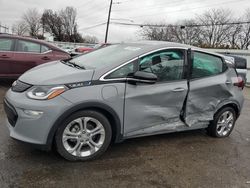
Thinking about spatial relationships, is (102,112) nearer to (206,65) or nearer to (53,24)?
(206,65)

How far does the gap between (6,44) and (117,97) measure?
16.3 feet

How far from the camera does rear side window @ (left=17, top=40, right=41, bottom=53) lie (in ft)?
24.5

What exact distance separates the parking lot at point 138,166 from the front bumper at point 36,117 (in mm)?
358

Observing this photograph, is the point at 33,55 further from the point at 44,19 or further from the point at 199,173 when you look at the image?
the point at 44,19

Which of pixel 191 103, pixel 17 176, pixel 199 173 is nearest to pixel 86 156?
pixel 17 176

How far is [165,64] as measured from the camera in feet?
13.4

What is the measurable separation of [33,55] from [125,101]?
4752 mm

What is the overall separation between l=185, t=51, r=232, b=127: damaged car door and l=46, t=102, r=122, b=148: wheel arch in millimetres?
1228

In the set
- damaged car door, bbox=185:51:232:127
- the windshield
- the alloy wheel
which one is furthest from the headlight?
damaged car door, bbox=185:51:232:127

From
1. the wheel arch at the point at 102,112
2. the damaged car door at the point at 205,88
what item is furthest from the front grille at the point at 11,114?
the damaged car door at the point at 205,88

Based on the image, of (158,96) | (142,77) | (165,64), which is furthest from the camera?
(165,64)

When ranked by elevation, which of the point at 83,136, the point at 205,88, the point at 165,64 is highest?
the point at 165,64

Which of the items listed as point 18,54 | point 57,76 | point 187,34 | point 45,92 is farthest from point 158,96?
point 187,34

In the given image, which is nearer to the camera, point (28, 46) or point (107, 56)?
point (107, 56)
